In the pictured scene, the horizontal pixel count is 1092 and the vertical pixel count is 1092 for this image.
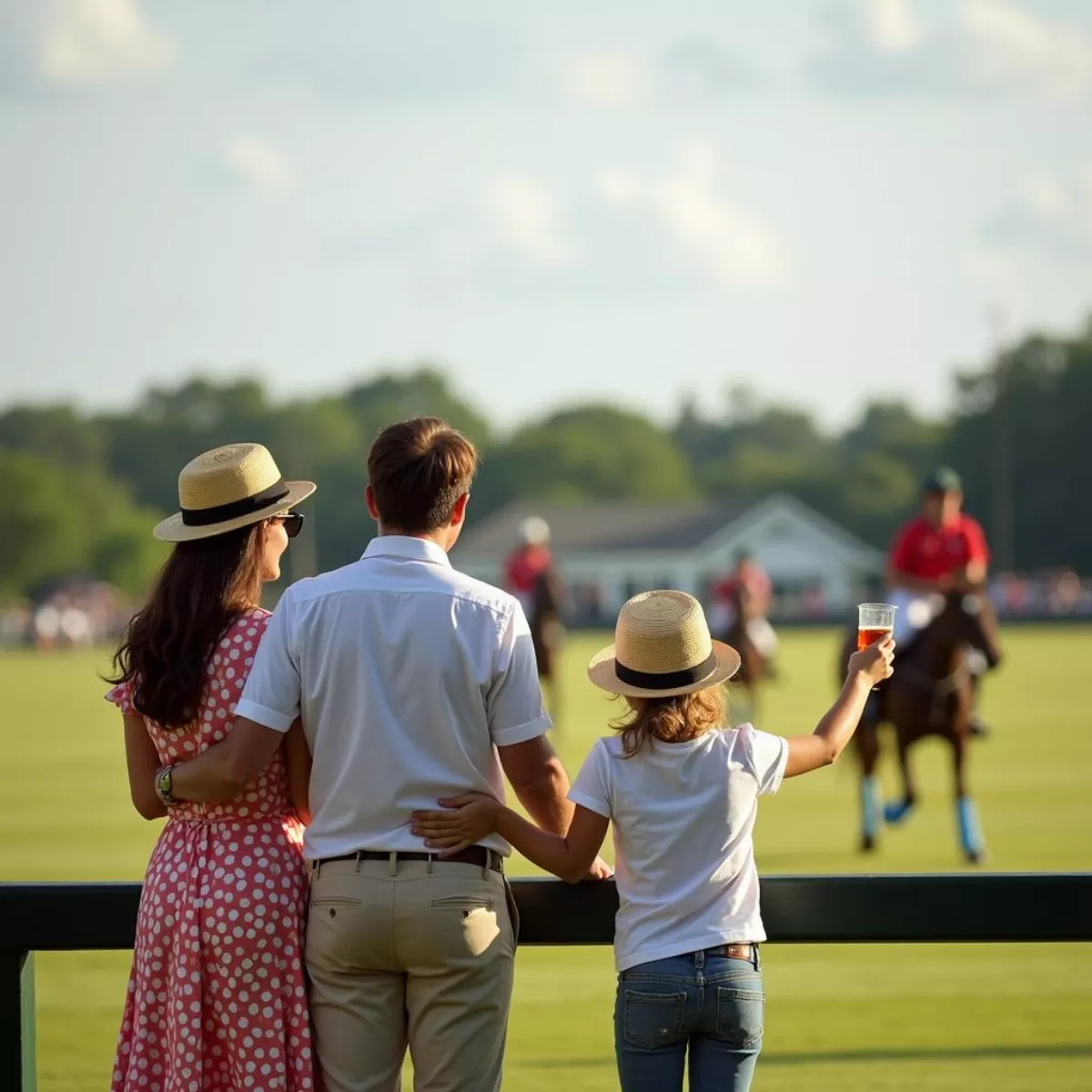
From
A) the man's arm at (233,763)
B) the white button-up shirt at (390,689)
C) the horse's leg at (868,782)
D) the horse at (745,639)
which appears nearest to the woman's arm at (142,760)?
the man's arm at (233,763)

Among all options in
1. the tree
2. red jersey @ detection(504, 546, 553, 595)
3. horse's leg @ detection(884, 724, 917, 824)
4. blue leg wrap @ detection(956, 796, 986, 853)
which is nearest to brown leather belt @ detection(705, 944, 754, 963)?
blue leg wrap @ detection(956, 796, 986, 853)

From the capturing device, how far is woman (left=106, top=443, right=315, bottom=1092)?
3125 millimetres

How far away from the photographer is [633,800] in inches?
126

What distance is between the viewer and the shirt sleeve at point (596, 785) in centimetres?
319

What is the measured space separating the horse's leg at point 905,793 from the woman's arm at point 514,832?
27.3ft

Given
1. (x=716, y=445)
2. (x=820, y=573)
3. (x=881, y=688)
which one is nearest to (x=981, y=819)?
(x=881, y=688)

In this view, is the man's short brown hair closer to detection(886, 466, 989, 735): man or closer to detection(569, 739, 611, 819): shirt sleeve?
detection(569, 739, 611, 819): shirt sleeve

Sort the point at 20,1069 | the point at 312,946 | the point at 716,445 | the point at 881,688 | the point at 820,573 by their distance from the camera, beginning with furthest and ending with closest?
the point at 716,445 < the point at 820,573 < the point at 881,688 < the point at 20,1069 < the point at 312,946

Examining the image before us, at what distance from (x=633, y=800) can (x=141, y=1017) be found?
97 cm

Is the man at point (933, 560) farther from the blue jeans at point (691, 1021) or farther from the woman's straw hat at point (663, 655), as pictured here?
the blue jeans at point (691, 1021)

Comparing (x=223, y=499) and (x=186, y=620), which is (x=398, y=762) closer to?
(x=186, y=620)

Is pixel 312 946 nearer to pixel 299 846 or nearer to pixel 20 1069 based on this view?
pixel 299 846

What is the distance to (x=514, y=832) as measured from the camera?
10.4ft

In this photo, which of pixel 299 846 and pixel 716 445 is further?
pixel 716 445
